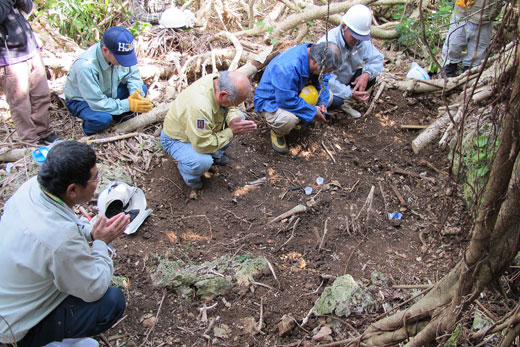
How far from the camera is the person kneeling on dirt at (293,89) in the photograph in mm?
4402

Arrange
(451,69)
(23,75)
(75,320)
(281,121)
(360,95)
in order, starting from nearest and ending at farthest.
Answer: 1. (75,320)
2. (23,75)
3. (281,121)
4. (360,95)
5. (451,69)

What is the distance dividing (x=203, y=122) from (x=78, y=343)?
2.17 metres

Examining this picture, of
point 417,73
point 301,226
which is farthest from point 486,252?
point 417,73

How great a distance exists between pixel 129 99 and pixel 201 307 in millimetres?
2658

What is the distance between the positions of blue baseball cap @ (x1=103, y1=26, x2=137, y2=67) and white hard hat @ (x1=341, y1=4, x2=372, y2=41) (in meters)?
2.50

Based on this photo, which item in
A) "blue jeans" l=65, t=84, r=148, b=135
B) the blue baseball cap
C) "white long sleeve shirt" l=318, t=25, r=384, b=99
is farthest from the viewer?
"white long sleeve shirt" l=318, t=25, r=384, b=99

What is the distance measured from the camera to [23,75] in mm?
4211

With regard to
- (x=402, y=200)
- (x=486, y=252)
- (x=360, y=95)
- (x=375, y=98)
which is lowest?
(x=402, y=200)

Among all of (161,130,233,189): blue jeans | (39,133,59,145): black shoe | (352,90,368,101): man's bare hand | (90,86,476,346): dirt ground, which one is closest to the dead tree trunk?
(90,86,476,346): dirt ground

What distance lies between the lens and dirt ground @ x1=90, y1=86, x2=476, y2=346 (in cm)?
301

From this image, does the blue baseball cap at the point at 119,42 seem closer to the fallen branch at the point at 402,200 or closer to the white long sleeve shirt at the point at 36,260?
the white long sleeve shirt at the point at 36,260

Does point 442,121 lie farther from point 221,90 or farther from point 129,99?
point 129,99

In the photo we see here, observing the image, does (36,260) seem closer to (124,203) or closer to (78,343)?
(78,343)

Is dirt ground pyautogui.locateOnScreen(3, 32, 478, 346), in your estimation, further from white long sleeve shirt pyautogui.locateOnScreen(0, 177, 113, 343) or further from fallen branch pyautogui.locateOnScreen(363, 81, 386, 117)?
white long sleeve shirt pyautogui.locateOnScreen(0, 177, 113, 343)
